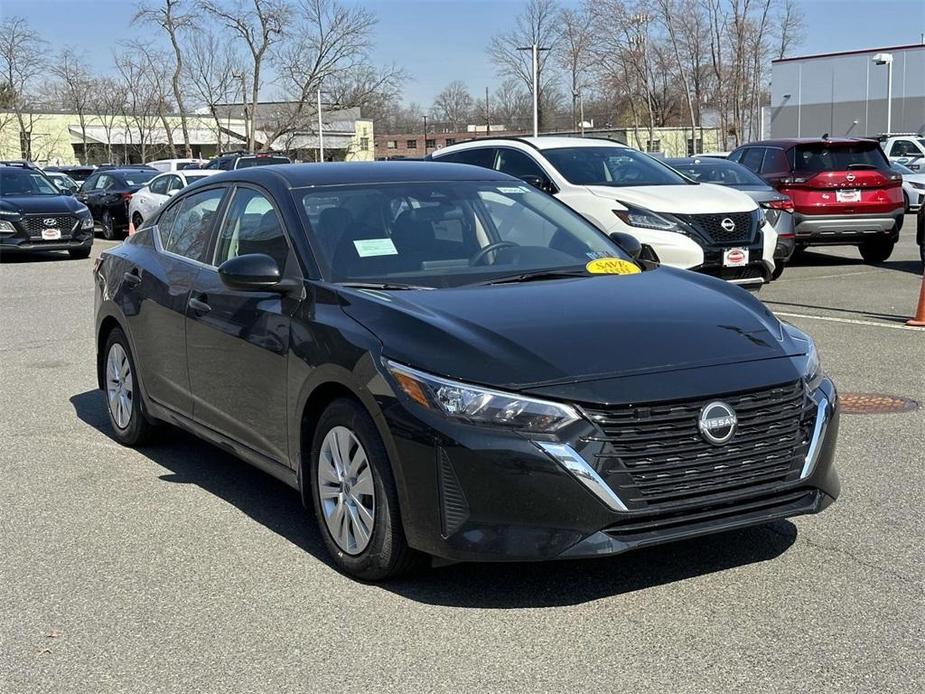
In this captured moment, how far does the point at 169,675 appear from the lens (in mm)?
3846

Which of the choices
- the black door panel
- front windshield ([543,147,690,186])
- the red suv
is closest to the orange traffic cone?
front windshield ([543,147,690,186])

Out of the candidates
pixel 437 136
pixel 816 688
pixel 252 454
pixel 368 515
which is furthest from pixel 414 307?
pixel 437 136

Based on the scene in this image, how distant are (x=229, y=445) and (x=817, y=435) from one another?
108 inches

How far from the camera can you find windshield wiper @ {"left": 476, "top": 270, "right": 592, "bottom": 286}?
5164 mm

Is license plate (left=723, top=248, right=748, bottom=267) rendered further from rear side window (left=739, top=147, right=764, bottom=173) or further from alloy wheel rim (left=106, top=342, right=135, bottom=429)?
alloy wheel rim (left=106, top=342, right=135, bottom=429)

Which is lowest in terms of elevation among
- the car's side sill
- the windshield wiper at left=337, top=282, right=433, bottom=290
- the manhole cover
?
the manhole cover

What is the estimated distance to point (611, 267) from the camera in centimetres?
552

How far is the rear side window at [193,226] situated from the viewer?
613cm

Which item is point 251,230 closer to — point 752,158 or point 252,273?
point 252,273

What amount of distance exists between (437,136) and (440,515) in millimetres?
106847

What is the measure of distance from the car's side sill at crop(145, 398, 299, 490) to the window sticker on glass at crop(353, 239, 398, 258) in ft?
3.30

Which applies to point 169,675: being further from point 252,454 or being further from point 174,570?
point 252,454

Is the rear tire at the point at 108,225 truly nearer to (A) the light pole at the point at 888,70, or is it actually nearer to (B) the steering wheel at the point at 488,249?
(B) the steering wheel at the point at 488,249

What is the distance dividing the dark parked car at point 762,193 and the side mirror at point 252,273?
9.41 meters
